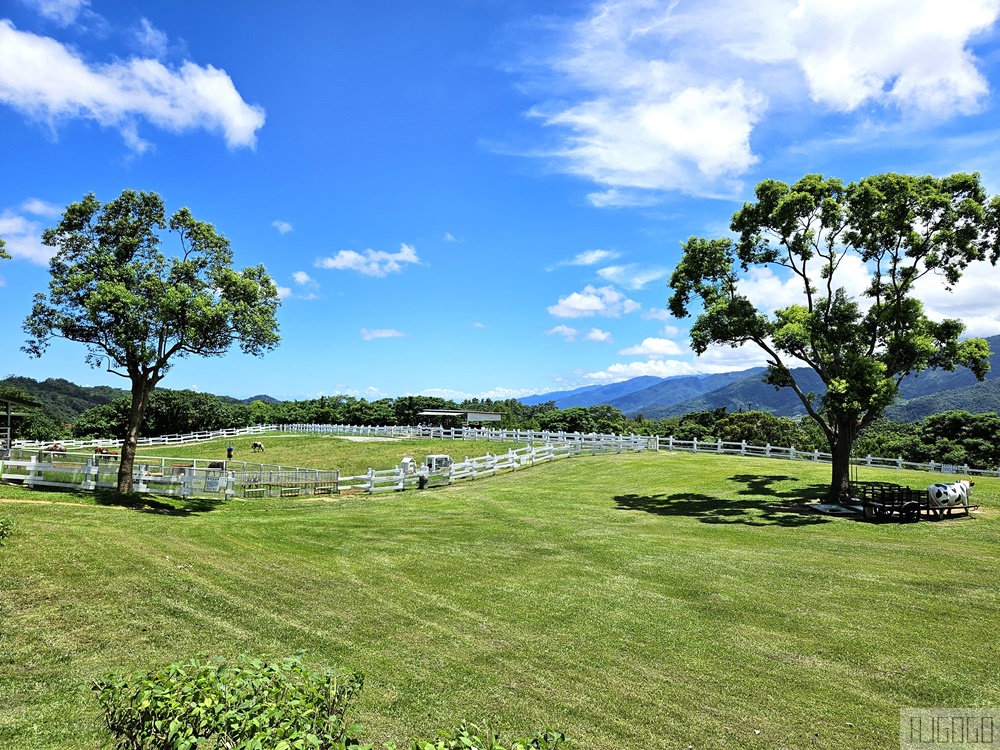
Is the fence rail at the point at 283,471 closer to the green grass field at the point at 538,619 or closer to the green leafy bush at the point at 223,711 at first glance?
the green grass field at the point at 538,619

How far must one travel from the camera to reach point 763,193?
71.9 ft

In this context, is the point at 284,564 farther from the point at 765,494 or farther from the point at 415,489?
the point at 765,494

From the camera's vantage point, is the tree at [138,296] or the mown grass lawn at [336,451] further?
the mown grass lawn at [336,451]

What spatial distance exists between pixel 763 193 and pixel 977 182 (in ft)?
22.6

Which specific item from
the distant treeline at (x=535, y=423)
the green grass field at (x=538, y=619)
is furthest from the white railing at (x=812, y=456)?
the distant treeline at (x=535, y=423)

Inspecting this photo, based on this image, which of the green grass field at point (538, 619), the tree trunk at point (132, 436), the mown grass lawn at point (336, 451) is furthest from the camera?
the mown grass lawn at point (336, 451)

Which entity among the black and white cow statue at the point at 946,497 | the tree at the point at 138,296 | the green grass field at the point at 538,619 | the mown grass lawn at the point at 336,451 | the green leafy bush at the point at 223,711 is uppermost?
the tree at the point at 138,296

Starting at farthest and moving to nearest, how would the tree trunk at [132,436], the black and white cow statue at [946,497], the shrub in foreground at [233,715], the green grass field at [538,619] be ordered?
the tree trunk at [132,436] → the black and white cow statue at [946,497] → the green grass field at [538,619] → the shrub in foreground at [233,715]

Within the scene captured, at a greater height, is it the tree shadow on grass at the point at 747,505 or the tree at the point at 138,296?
the tree at the point at 138,296

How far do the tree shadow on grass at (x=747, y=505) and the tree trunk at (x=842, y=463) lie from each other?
3.96 feet

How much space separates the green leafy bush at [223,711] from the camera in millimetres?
3193

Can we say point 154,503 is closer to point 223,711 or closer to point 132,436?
point 132,436

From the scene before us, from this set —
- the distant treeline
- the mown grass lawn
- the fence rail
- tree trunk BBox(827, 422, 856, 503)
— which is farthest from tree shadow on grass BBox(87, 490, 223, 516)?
the distant treeline

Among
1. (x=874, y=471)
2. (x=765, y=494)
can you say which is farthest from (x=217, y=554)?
(x=874, y=471)
